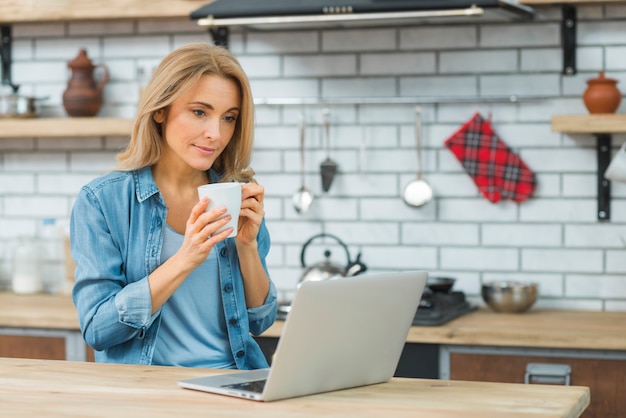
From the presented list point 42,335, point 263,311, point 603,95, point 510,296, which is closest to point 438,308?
point 510,296

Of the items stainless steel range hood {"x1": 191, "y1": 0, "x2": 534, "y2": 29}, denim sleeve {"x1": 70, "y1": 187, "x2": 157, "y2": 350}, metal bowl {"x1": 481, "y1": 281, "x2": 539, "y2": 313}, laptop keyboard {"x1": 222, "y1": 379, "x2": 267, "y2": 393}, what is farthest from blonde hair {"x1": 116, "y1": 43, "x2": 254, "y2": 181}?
metal bowl {"x1": 481, "y1": 281, "x2": 539, "y2": 313}

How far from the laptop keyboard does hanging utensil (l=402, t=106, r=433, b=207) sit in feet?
7.20

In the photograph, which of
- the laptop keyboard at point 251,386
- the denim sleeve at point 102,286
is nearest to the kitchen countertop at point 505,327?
the denim sleeve at point 102,286

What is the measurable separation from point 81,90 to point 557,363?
225 centimetres

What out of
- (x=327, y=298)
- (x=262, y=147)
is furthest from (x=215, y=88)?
(x=262, y=147)

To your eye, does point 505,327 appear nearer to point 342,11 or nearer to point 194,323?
point 342,11

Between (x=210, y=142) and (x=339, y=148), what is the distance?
6.00ft

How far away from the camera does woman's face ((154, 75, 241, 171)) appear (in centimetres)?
238

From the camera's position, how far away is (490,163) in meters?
4.01

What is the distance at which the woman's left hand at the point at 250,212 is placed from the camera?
2.28 metres

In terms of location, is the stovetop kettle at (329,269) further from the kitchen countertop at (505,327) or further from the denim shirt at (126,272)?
the denim shirt at (126,272)

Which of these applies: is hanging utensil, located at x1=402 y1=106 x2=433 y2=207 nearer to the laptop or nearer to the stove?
the stove

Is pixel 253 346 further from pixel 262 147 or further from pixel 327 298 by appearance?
pixel 262 147

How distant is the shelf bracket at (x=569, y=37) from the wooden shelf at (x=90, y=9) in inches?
55.6
